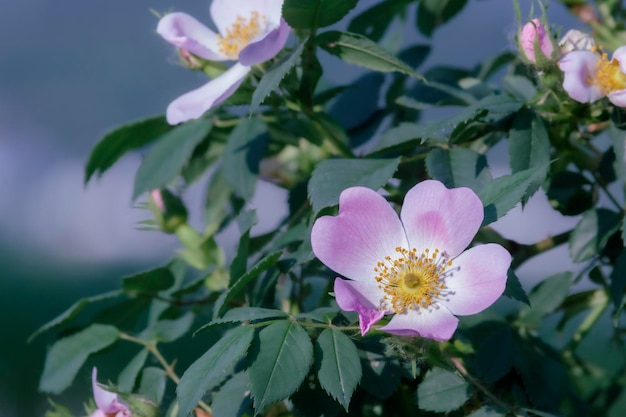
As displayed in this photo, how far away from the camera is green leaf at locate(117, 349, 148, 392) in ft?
2.49

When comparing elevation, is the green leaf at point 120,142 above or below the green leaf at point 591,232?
above

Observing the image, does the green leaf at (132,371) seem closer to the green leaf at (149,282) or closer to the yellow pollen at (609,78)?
the green leaf at (149,282)

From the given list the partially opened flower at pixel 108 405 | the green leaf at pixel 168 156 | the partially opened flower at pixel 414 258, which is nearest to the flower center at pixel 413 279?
the partially opened flower at pixel 414 258

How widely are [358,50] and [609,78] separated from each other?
0.66 ft

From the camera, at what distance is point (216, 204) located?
1.00 m

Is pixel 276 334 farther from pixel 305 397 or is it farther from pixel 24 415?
pixel 24 415

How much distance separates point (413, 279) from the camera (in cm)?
61

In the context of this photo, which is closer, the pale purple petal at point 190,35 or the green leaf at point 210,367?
the green leaf at point 210,367

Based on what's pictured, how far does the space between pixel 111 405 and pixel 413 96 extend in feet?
1.39

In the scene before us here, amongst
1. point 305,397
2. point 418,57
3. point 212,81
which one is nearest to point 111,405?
point 305,397

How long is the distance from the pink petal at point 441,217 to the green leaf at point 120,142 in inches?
15.3

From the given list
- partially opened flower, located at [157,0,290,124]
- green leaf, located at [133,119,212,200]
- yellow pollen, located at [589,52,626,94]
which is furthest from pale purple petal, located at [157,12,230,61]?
yellow pollen, located at [589,52,626,94]

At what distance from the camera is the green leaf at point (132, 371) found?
2.49ft

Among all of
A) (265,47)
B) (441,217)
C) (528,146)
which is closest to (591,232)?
(528,146)
